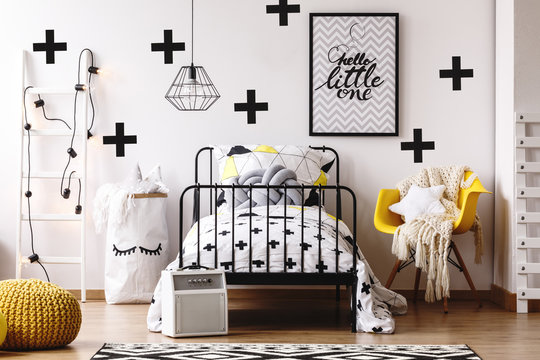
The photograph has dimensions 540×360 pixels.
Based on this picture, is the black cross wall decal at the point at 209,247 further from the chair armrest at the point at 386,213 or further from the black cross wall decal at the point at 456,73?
the black cross wall decal at the point at 456,73

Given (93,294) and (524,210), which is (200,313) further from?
(524,210)

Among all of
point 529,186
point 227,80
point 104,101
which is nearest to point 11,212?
point 104,101

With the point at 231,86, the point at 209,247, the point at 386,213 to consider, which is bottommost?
the point at 209,247

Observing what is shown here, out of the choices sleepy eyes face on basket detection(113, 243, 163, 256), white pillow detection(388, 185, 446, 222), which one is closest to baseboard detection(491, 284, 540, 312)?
white pillow detection(388, 185, 446, 222)

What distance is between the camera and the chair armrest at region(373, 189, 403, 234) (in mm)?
4262

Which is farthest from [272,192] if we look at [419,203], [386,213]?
[419,203]

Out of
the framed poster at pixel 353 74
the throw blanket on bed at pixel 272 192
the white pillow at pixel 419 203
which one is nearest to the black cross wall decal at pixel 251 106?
the framed poster at pixel 353 74

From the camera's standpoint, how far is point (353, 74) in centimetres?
455

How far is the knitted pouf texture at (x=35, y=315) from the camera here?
2822 mm

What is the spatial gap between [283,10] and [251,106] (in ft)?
2.09

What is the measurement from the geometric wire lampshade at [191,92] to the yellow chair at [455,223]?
4.05 ft

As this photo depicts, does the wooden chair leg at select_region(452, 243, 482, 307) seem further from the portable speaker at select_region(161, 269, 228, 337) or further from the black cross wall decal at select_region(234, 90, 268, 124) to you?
the portable speaker at select_region(161, 269, 228, 337)

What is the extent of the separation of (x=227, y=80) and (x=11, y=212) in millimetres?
1604

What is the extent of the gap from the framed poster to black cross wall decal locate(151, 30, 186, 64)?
0.84m
